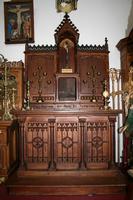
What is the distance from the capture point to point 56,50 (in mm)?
5438

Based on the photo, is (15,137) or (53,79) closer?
(15,137)

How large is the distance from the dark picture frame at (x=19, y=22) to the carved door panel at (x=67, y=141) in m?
1.88

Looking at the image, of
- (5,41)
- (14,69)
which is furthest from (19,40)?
(14,69)

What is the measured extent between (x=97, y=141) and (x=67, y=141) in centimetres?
49

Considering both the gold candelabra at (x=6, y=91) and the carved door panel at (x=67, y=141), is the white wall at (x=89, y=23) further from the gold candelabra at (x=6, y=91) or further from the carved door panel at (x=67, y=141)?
the carved door panel at (x=67, y=141)

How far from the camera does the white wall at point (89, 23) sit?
544 centimetres

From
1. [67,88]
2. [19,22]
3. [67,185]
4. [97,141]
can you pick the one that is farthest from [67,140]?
[19,22]

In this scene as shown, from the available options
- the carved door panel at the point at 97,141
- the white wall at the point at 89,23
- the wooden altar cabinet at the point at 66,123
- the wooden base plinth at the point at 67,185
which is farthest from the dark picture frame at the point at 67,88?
the wooden base plinth at the point at 67,185

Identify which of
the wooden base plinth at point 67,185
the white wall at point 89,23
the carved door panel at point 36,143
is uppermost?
the white wall at point 89,23

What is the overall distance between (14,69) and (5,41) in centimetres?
64

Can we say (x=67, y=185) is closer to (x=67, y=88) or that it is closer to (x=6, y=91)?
(x=6, y=91)

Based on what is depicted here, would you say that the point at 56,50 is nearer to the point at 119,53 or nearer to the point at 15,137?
the point at 119,53

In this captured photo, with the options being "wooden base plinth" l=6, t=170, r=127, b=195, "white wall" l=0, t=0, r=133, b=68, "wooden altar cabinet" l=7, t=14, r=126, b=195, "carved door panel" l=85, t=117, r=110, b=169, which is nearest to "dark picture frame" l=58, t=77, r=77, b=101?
"wooden altar cabinet" l=7, t=14, r=126, b=195

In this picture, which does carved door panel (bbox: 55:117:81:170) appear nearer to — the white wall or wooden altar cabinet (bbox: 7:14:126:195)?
wooden altar cabinet (bbox: 7:14:126:195)
